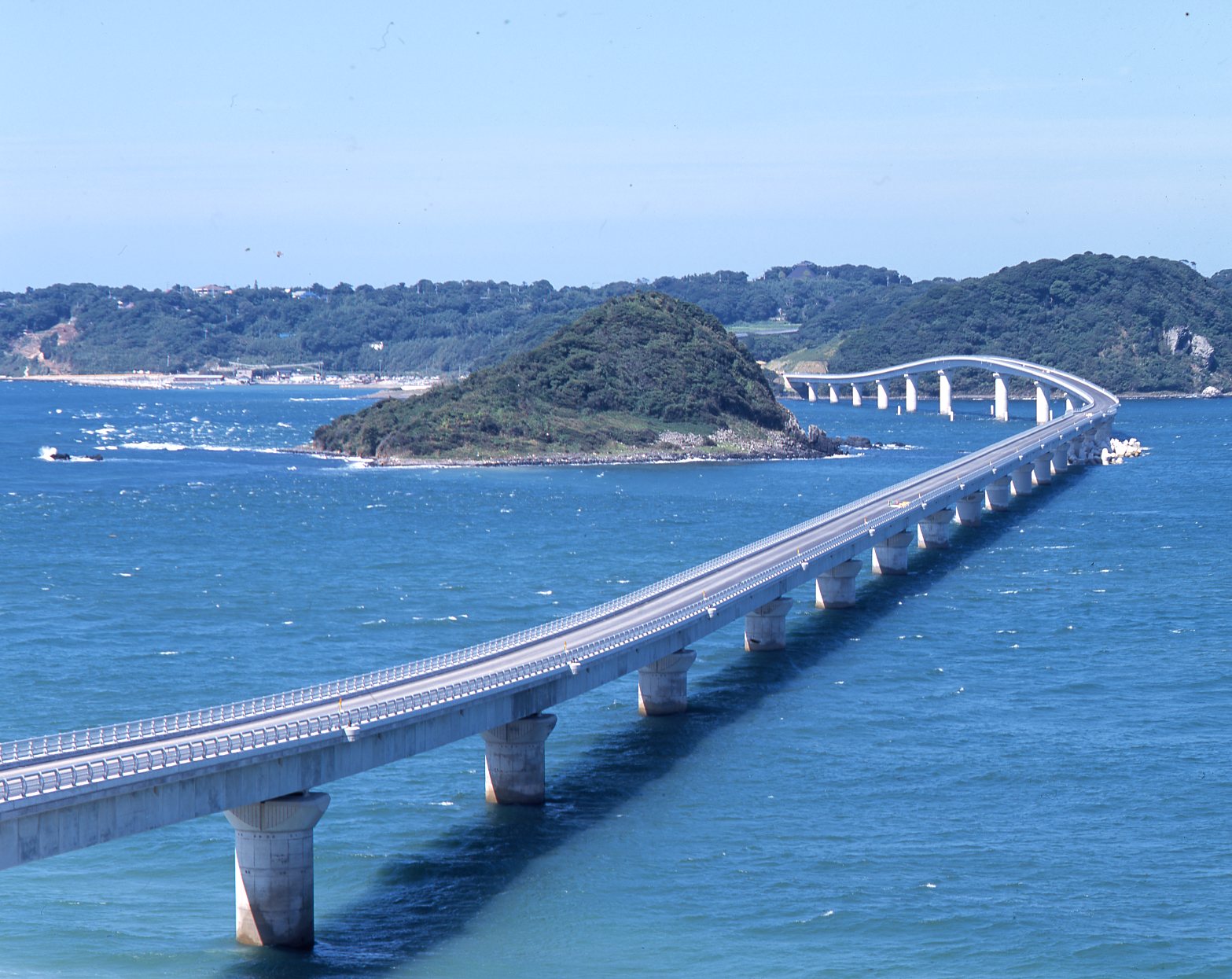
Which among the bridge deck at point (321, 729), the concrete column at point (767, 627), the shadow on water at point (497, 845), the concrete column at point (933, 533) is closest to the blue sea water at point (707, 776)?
the shadow on water at point (497, 845)

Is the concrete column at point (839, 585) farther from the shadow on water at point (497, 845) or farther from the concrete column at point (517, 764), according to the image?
the concrete column at point (517, 764)

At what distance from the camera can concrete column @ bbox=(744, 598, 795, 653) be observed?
310 feet

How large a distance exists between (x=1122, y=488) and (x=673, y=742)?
4899 inches

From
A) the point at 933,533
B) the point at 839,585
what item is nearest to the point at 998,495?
the point at 933,533

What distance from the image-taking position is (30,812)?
43.3 meters

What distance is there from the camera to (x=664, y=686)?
7875cm

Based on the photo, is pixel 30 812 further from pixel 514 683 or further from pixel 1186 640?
pixel 1186 640

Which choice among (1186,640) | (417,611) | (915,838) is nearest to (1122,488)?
(1186,640)

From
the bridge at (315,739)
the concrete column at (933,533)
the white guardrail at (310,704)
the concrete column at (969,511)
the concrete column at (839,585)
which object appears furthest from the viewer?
the concrete column at (969,511)

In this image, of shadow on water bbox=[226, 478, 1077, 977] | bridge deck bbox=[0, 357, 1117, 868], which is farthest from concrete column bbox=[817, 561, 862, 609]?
bridge deck bbox=[0, 357, 1117, 868]

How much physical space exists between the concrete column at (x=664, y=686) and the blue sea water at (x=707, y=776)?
2.75ft

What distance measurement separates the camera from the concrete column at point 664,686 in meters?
78.6

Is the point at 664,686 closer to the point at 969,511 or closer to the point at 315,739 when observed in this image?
the point at 315,739

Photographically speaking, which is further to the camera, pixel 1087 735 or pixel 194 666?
pixel 194 666
